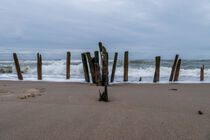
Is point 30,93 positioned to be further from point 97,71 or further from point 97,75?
point 97,71

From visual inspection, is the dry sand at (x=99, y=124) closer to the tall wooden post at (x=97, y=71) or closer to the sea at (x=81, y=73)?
the tall wooden post at (x=97, y=71)

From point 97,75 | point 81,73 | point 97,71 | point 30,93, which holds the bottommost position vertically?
point 81,73

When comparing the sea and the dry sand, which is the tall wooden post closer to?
the sea

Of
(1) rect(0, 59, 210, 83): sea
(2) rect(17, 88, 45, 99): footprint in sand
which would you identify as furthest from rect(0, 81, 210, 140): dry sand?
(1) rect(0, 59, 210, 83): sea

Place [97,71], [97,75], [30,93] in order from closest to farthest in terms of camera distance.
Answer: [30,93] < [97,75] < [97,71]

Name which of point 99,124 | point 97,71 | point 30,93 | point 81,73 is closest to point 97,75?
point 97,71

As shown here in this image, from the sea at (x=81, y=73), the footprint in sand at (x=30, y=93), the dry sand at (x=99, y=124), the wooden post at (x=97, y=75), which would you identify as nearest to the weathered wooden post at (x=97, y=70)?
the wooden post at (x=97, y=75)

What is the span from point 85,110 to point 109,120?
0.65 metres

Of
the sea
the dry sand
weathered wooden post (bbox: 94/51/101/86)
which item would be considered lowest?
the sea

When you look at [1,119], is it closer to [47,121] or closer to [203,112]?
[47,121]

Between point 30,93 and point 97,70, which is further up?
point 97,70

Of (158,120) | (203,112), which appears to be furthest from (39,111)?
(203,112)

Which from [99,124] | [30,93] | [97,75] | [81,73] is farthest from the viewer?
[81,73]

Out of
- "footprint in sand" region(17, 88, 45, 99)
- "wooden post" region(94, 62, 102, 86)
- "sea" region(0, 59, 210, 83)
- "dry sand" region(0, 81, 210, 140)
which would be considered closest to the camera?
"dry sand" region(0, 81, 210, 140)
